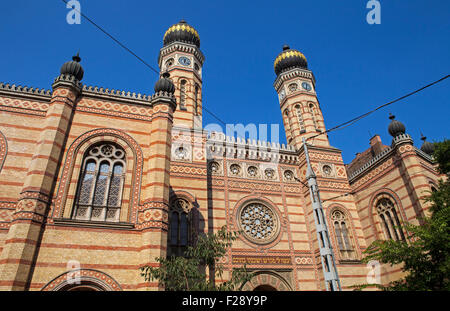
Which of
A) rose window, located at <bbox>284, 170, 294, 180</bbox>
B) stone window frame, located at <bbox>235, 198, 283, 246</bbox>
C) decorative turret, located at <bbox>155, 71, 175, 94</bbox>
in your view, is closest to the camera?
decorative turret, located at <bbox>155, 71, 175, 94</bbox>

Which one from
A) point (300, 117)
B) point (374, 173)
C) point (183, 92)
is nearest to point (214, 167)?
point (183, 92)

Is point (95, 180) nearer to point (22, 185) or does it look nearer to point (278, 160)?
point (22, 185)

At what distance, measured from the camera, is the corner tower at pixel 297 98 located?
2134 cm

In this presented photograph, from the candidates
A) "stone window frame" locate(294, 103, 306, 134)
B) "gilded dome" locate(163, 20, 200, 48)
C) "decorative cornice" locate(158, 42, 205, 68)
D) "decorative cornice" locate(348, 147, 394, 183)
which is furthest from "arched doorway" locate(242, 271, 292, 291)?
"gilded dome" locate(163, 20, 200, 48)

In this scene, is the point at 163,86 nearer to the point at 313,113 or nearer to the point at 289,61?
the point at 313,113

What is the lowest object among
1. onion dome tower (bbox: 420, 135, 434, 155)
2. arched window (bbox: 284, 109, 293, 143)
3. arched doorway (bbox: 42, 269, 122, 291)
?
arched doorway (bbox: 42, 269, 122, 291)

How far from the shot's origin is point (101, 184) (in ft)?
37.8

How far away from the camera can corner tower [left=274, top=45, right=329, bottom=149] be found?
21342 millimetres

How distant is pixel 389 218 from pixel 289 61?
45.2 ft

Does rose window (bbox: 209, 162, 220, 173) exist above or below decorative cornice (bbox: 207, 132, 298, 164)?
below

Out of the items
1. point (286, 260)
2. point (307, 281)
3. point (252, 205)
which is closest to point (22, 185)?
point (252, 205)

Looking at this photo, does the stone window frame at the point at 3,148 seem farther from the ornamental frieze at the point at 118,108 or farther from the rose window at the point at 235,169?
the rose window at the point at 235,169

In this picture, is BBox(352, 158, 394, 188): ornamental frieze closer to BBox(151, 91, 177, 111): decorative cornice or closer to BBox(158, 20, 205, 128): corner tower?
BBox(158, 20, 205, 128): corner tower

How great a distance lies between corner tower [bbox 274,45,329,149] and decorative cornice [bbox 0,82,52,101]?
15214 mm
